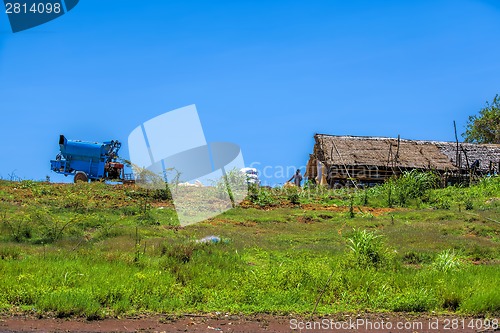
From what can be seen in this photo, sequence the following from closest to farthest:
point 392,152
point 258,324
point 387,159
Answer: point 258,324
point 387,159
point 392,152

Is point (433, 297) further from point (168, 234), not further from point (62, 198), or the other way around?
point (62, 198)

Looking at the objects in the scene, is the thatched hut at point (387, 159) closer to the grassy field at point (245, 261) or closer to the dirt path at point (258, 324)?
the grassy field at point (245, 261)

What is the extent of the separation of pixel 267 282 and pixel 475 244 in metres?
7.31

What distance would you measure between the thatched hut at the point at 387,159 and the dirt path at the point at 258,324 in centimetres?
2709

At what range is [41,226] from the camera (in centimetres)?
1697

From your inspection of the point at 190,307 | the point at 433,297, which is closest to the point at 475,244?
the point at 433,297

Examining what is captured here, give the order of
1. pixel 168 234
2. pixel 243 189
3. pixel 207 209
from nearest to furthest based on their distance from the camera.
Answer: pixel 168 234 → pixel 207 209 → pixel 243 189

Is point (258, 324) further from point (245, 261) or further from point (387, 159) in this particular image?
point (387, 159)

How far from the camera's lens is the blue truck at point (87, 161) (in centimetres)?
3484

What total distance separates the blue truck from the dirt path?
84.1 feet

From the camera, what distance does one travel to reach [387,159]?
38.9 m

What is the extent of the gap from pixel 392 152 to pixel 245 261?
2731 cm

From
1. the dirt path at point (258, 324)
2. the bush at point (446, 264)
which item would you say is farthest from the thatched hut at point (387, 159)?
the dirt path at point (258, 324)

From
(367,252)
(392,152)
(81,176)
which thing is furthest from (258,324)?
(392,152)
